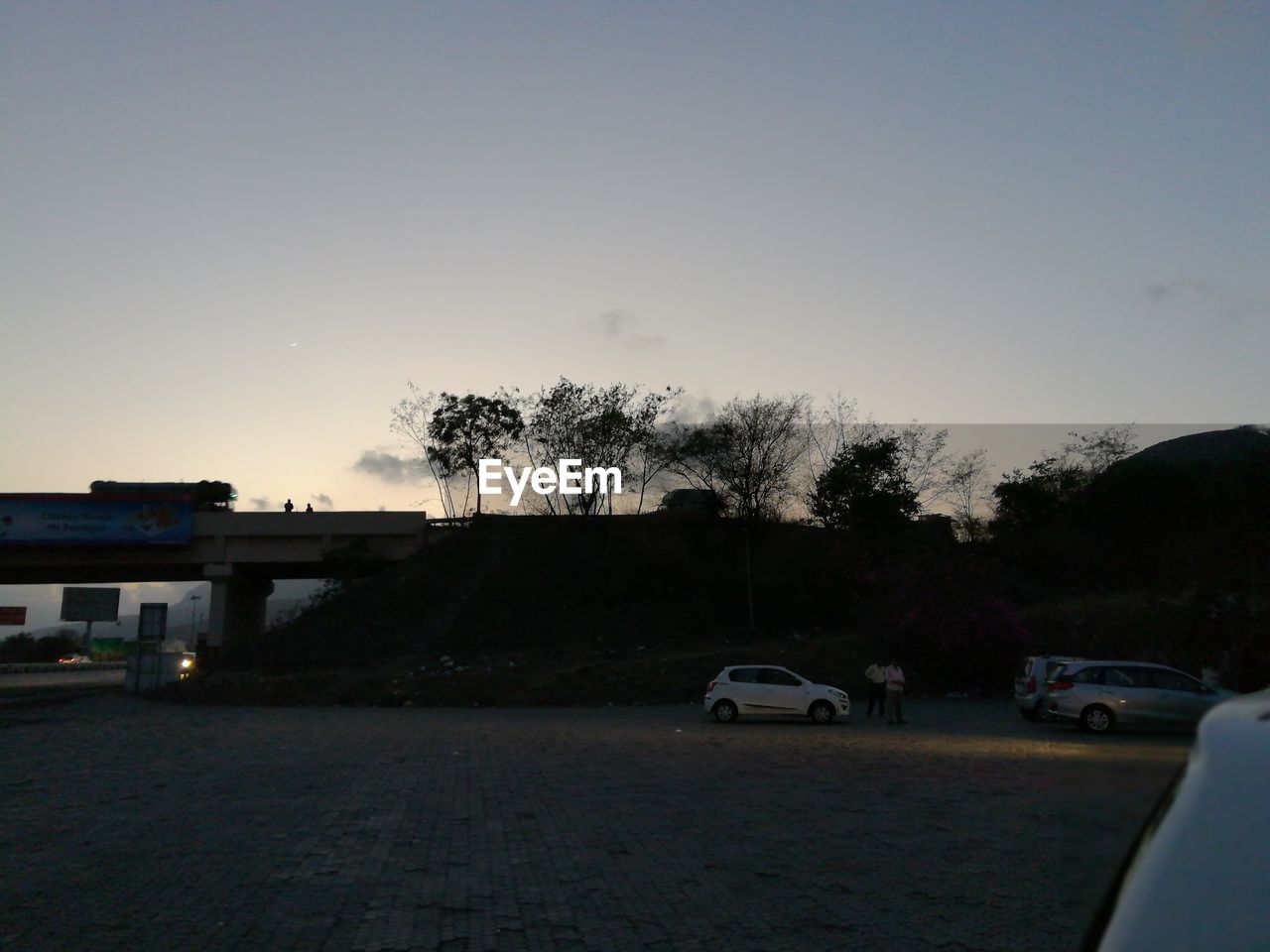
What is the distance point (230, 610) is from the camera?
59062mm

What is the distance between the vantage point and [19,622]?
10281 centimetres

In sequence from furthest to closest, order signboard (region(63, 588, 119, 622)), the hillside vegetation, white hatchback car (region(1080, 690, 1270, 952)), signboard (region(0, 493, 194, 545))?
signboard (region(63, 588, 119, 622)) → signboard (region(0, 493, 194, 545)) → the hillside vegetation → white hatchback car (region(1080, 690, 1270, 952))

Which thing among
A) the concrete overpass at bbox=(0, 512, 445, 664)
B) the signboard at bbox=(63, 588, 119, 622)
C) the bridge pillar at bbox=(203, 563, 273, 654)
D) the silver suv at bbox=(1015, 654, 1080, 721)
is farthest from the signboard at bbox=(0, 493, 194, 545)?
the silver suv at bbox=(1015, 654, 1080, 721)

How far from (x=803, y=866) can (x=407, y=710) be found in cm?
2751

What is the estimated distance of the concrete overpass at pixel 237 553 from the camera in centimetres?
5747

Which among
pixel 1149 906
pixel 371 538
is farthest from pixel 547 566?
pixel 1149 906

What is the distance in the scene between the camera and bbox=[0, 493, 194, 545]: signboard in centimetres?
5550

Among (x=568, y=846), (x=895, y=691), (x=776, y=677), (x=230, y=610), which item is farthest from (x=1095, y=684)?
(x=230, y=610)

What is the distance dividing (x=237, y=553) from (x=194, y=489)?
4553mm

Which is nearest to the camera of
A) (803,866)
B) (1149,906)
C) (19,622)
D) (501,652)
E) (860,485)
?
(1149,906)

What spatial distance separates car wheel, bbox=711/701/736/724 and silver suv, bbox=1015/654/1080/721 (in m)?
7.40

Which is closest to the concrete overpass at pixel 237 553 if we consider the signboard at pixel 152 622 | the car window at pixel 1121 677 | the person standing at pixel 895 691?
the signboard at pixel 152 622

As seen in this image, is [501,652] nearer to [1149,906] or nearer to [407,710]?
[407,710]

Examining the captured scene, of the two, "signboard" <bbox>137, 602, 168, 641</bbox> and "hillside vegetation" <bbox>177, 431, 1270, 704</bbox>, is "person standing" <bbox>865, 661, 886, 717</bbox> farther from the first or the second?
"signboard" <bbox>137, 602, 168, 641</bbox>
